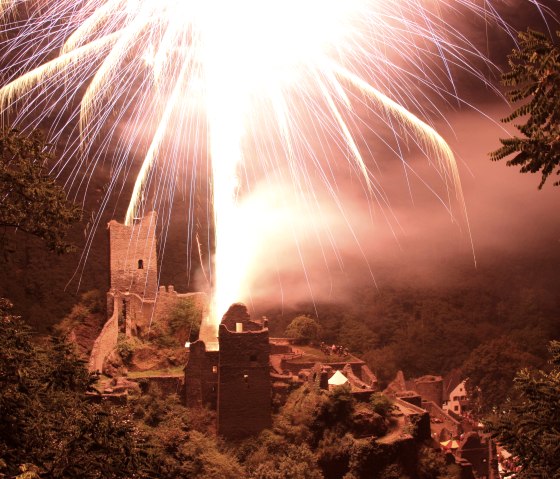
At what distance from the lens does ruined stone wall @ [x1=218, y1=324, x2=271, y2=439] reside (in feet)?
64.0

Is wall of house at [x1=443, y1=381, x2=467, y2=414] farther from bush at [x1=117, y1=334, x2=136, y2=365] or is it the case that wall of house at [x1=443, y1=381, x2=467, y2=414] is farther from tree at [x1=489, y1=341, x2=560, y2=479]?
tree at [x1=489, y1=341, x2=560, y2=479]

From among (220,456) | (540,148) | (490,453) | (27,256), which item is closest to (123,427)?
(540,148)

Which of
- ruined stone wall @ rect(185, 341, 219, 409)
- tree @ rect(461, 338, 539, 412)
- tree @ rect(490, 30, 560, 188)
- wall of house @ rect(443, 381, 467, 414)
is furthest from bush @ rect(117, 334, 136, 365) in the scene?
tree @ rect(461, 338, 539, 412)

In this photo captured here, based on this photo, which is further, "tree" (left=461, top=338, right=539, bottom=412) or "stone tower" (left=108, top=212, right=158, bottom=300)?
"tree" (left=461, top=338, right=539, bottom=412)

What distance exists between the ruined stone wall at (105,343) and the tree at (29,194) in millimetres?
12105

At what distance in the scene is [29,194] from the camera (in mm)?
8828

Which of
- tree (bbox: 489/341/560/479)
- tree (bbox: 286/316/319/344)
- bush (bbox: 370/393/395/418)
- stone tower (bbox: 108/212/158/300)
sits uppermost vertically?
stone tower (bbox: 108/212/158/300)

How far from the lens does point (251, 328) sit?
21312 mm

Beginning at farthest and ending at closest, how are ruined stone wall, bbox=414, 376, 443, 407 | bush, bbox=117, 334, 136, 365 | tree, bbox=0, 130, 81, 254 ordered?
ruined stone wall, bbox=414, 376, 443, 407 < bush, bbox=117, 334, 136, 365 < tree, bbox=0, 130, 81, 254

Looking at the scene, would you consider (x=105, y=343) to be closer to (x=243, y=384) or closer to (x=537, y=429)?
(x=243, y=384)

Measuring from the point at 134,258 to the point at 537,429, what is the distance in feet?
68.3

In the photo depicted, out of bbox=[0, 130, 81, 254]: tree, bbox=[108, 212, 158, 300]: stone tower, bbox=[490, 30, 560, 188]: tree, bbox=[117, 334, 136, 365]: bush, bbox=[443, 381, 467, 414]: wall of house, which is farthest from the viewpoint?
bbox=[443, 381, 467, 414]: wall of house

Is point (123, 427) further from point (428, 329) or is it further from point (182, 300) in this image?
point (428, 329)

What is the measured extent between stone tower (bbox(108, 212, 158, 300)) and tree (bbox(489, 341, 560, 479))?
19310mm
